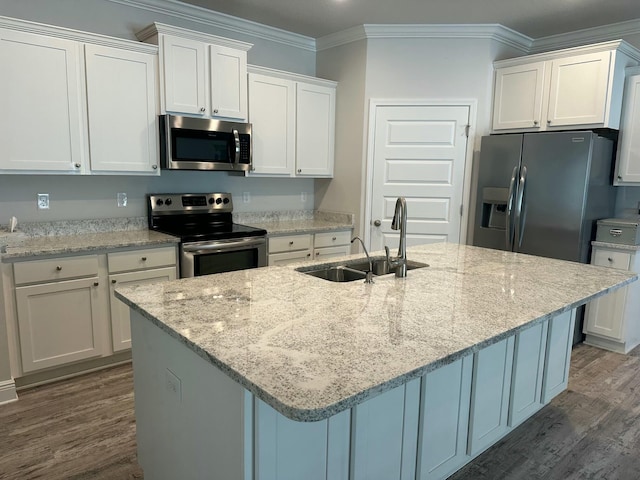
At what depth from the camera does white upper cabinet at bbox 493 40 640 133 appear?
3389 millimetres

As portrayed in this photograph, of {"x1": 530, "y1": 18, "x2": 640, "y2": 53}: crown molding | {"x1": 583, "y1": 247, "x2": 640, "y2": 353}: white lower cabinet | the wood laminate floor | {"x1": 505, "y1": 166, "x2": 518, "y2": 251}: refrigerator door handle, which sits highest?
{"x1": 530, "y1": 18, "x2": 640, "y2": 53}: crown molding

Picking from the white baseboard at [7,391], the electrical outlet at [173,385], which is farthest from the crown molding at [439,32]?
the white baseboard at [7,391]

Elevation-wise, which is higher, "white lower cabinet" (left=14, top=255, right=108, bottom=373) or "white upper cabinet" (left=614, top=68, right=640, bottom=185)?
"white upper cabinet" (left=614, top=68, right=640, bottom=185)

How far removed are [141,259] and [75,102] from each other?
43.4 inches

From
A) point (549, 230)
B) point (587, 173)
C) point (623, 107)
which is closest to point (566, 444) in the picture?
point (549, 230)

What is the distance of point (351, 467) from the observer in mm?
1494

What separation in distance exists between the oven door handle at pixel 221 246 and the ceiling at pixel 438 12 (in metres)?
1.87

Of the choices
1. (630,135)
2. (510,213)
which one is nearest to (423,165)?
(510,213)

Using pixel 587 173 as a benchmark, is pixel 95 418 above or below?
below

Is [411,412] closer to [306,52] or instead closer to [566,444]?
[566,444]

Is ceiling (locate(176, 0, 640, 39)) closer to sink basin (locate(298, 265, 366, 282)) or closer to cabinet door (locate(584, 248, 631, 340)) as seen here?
cabinet door (locate(584, 248, 631, 340))

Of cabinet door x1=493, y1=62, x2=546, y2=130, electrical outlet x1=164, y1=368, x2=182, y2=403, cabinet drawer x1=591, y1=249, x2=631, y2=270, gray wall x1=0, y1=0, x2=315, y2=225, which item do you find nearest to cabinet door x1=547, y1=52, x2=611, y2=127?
cabinet door x1=493, y1=62, x2=546, y2=130

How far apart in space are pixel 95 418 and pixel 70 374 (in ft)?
2.07

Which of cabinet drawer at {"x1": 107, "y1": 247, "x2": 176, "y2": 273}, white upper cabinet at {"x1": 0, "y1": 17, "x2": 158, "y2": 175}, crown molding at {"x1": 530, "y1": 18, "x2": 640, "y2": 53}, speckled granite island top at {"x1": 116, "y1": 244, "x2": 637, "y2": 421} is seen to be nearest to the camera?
speckled granite island top at {"x1": 116, "y1": 244, "x2": 637, "y2": 421}
